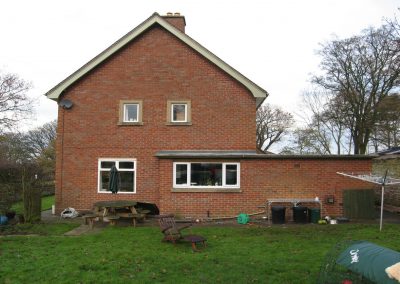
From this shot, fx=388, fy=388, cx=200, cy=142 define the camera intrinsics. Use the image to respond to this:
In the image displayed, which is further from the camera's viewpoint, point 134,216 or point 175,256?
point 134,216

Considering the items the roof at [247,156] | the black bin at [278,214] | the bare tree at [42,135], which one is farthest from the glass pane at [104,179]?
the bare tree at [42,135]

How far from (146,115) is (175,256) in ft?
30.6

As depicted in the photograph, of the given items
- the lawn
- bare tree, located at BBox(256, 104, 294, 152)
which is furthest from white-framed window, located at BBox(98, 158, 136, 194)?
bare tree, located at BBox(256, 104, 294, 152)

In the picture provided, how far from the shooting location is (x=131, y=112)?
1748 centimetres

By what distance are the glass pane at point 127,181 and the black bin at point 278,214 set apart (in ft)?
20.4

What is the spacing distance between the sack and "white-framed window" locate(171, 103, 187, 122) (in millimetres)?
5739

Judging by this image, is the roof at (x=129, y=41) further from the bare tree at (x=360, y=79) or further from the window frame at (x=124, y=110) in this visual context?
the bare tree at (x=360, y=79)

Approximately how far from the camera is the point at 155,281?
23.1ft

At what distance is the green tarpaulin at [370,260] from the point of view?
507 centimetres

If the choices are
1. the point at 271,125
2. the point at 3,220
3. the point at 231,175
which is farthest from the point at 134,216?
the point at 271,125

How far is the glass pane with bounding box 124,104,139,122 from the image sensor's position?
685 inches

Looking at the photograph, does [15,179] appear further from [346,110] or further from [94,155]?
[346,110]

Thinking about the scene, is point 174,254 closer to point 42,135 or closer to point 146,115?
point 146,115

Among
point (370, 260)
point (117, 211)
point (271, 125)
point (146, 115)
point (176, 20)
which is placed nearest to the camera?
point (370, 260)
